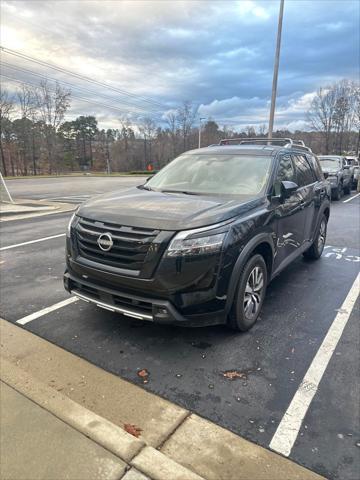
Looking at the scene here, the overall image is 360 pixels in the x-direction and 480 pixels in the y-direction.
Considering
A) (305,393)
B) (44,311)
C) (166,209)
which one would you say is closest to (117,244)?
(166,209)

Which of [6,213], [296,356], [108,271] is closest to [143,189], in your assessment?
[108,271]

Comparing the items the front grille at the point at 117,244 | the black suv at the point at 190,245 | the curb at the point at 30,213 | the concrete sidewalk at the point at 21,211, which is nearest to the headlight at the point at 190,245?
the black suv at the point at 190,245

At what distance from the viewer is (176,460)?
2002 mm

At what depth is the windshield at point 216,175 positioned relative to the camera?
3.84 metres

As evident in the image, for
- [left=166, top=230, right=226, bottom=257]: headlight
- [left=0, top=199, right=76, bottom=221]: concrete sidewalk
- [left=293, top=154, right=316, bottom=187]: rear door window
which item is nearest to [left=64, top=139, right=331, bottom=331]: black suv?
[left=166, top=230, right=226, bottom=257]: headlight

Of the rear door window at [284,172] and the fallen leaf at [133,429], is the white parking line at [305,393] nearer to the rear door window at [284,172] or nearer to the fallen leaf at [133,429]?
the fallen leaf at [133,429]

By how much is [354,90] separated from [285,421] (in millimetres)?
51049

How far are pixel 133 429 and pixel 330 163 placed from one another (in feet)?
53.3

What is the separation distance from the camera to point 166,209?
3076mm

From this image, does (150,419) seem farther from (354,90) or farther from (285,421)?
(354,90)

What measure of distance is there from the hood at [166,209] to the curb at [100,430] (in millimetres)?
1440

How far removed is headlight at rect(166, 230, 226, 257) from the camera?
2.75m

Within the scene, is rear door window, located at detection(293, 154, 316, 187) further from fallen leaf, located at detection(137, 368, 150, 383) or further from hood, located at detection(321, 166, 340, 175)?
hood, located at detection(321, 166, 340, 175)

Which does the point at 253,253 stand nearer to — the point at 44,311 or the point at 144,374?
the point at 144,374
